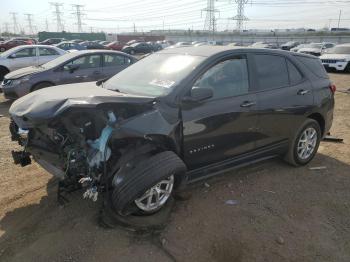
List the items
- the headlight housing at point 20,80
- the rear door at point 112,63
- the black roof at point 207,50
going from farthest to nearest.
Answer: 1. the rear door at point 112,63
2. the headlight housing at point 20,80
3. the black roof at point 207,50

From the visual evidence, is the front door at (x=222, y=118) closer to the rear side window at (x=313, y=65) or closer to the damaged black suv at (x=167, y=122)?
the damaged black suv at (x=167, y=122)


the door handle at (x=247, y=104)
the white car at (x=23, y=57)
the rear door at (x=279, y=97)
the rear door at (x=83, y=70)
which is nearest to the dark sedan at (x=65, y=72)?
the rear door at (x=83, y=70)

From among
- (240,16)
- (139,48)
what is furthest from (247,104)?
(240,16)

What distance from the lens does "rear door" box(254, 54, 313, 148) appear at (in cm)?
457

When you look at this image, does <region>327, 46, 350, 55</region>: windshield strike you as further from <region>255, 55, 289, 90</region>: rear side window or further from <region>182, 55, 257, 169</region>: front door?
<region>182, 55, 257, 169</region>: front door

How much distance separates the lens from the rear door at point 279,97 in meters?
4.57

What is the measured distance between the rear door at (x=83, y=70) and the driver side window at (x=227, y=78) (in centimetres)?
656

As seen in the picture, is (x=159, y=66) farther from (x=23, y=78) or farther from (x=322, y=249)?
(x=23, y=78)

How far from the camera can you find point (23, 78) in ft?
31.0

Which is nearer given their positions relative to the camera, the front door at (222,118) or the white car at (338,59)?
the front door at (222,118)

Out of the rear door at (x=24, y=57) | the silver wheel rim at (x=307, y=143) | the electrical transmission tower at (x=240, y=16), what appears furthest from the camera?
the electrical transmission tower at (x=240, y=16)

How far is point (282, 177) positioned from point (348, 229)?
4.37 feet

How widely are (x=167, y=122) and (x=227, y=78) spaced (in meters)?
→ 1.06

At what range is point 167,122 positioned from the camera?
363 centimetres
